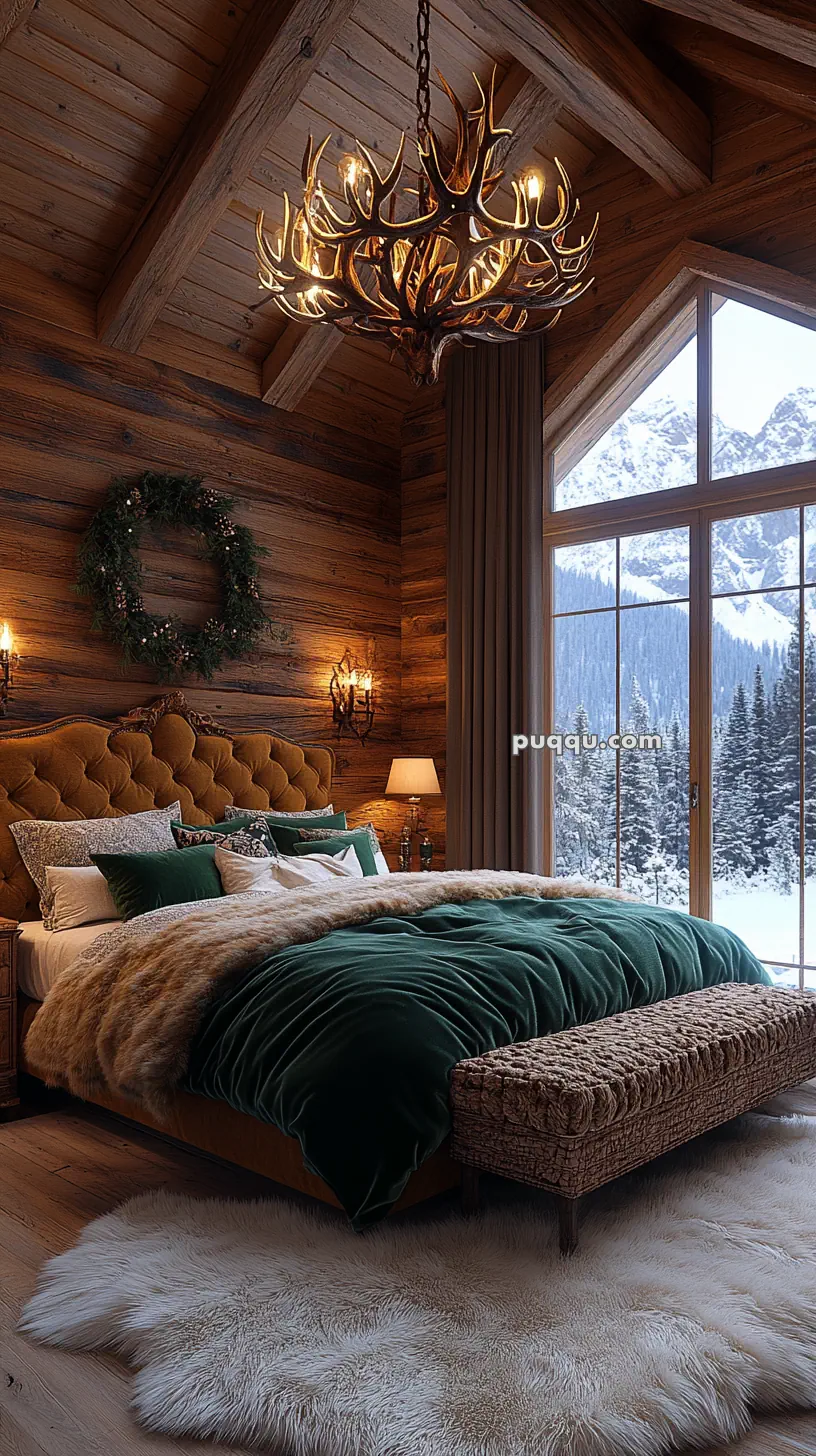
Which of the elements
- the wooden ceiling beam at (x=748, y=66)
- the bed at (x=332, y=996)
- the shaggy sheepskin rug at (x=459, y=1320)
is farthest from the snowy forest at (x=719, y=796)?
the wooden ceiling beam at (x=748, y=66)

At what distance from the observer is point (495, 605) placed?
215 inches

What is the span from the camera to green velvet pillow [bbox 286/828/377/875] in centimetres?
444

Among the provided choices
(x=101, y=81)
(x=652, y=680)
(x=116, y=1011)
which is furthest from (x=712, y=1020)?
(x=101, y=81)

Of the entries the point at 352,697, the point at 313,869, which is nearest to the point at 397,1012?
the point at 313,869

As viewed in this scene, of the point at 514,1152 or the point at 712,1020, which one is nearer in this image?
the point at 514,1152

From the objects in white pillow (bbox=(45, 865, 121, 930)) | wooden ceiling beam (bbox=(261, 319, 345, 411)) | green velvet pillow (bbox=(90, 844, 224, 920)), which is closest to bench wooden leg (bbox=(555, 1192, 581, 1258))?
green velvet pillow (bbox=(90, 844, 224, 920))

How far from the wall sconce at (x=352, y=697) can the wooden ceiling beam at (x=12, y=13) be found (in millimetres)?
3156

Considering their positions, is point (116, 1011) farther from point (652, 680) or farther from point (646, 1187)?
point (652, 680)

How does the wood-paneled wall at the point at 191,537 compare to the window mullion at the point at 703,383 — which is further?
the window mullion at the point at 703,383

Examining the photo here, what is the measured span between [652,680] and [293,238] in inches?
109

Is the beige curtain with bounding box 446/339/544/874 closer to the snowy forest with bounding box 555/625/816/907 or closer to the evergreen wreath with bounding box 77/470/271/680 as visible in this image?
the snowy forest with bounding box 555/625/816/907

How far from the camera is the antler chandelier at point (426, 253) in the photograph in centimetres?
266

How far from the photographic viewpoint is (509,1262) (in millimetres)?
2361

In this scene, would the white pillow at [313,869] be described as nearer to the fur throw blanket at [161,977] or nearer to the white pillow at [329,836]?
the white pillow at [329,836]
